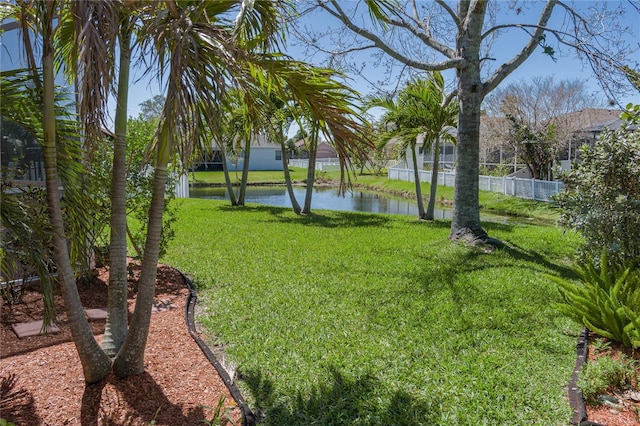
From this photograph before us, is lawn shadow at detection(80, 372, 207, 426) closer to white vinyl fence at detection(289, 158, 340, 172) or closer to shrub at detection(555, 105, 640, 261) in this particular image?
shrub at detection(555, 105, 640, 261)

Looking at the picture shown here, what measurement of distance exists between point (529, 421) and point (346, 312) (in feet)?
7.46

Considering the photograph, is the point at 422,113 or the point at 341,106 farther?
the point at 422,113

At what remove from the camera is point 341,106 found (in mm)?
3418

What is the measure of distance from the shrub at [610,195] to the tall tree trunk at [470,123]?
2.43 metres

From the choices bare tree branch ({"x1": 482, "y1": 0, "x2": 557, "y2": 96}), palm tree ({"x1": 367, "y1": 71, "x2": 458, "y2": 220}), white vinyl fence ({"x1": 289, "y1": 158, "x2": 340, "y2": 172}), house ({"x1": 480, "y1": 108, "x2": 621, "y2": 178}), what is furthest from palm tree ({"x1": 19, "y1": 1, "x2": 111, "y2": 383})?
white vinyl fence ({"x1": 289, "y1": 158, "x2": 340, "y2": 172})

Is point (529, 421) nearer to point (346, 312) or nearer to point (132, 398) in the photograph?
point (346, 312)

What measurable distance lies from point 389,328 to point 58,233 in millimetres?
3085

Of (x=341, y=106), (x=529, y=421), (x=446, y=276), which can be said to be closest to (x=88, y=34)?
(x=341, y=106)

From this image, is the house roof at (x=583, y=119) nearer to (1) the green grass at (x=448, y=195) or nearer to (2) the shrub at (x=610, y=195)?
(1) the green grass at (x=448, y=195)

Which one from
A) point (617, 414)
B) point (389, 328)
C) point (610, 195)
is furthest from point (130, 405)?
point (610, 195)

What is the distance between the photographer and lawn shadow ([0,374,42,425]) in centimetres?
295

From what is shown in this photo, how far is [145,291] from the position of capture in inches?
135

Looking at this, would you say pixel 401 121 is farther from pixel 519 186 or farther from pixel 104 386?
pixel 519 186

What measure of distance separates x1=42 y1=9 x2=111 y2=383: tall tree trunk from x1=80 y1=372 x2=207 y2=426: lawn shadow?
134 millimetres
